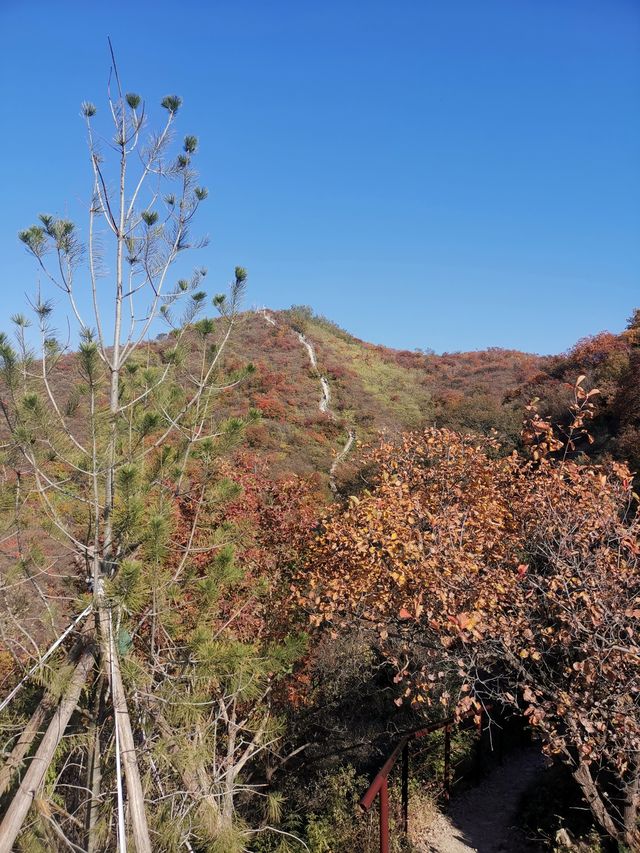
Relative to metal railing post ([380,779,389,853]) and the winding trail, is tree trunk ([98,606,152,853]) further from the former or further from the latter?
the winding trail

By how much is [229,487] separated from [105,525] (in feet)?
3.62

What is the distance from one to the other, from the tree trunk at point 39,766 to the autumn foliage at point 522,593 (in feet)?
7.92

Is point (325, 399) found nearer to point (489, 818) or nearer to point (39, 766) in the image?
point (489, 818)

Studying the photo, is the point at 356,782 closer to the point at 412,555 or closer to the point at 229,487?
the point at 412,555

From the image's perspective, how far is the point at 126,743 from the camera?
12.2 feet

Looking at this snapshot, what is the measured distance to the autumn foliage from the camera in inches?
172

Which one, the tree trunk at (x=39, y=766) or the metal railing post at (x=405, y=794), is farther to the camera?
the metal railing post at (x=405, y=794)

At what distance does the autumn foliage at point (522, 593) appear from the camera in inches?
172

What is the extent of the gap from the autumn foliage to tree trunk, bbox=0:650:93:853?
2.42 m

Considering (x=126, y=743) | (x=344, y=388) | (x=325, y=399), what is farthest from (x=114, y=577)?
(x=344, y=388)

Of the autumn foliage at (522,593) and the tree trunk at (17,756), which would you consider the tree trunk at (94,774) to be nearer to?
the tree trunk at (17,756)

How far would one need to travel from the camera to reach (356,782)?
22.1 feet

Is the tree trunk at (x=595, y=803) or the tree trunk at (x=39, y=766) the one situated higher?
the tree trunk at (x=39, y=766)

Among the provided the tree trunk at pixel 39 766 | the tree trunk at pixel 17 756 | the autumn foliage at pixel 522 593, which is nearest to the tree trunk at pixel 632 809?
the autumn foliage at pixel 522 593
